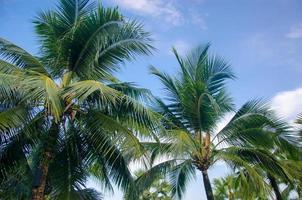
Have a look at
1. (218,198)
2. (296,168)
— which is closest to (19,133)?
(296,168)

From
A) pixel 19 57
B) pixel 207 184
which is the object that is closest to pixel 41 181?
pixel 19 57

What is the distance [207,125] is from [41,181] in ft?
21.3

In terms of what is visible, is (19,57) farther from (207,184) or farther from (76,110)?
(207,184)

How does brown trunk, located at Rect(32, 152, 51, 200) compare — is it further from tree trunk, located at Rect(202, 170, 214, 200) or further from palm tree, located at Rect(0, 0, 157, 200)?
tree trunk, located at Rect(202, 170, 214, 200)

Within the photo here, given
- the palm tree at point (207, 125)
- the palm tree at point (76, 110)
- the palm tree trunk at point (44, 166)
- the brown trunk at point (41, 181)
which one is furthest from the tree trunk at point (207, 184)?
the brown trunk at point (41, 181)

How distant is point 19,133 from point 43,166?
109cm

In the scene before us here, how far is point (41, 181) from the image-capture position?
356 inches

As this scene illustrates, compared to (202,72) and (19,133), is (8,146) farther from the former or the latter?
(202,72)

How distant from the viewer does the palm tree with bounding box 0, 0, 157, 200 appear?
956 centimetres

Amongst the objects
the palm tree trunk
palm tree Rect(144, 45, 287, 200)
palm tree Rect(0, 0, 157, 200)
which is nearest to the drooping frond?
palm tree Rect(0, 0, 157, 200)

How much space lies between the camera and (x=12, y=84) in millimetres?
8477

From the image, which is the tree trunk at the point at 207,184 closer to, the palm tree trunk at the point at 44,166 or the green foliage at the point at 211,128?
the green foliage at the point at 211,128

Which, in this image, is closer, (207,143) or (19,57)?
(19,57)

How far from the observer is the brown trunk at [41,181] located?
8.88m
